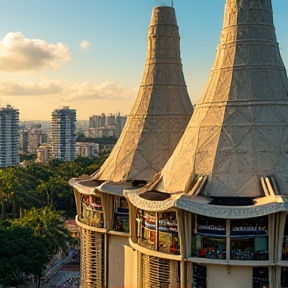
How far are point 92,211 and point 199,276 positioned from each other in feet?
25.2

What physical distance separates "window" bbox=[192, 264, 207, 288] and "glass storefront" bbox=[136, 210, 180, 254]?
0.92 metres

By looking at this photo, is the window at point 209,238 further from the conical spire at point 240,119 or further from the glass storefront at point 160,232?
the conical spire at point 240,119

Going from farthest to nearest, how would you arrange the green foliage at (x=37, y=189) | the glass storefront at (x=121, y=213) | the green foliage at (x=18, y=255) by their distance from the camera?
the green foliage at (x=37, y=189), the green foliage at (x=18, y=255), the glass storefront at (x=121, y=213)

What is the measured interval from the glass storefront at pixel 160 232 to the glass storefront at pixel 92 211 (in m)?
4.35

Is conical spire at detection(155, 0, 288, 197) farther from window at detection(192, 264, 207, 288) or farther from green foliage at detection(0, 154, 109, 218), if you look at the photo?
green foliage at detection(0, 154, 109, 218)

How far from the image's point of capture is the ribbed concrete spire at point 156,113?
2405cm

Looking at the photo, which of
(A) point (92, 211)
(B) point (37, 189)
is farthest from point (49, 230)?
(B) point (37, 189)

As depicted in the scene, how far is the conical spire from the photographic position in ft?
61.0

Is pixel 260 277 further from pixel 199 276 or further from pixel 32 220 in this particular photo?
pixel 32 220

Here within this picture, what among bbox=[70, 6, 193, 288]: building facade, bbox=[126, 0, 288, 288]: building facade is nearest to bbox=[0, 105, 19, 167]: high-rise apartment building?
bbox=[70, 6, 193, 288]: building facade

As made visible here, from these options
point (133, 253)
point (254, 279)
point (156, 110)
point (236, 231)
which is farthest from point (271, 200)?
point (156, 110)

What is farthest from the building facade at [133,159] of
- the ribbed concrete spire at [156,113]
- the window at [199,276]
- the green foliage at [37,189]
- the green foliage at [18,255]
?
the green foliage at [37,189]

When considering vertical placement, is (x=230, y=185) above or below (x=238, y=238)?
above

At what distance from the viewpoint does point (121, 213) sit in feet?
73.6
